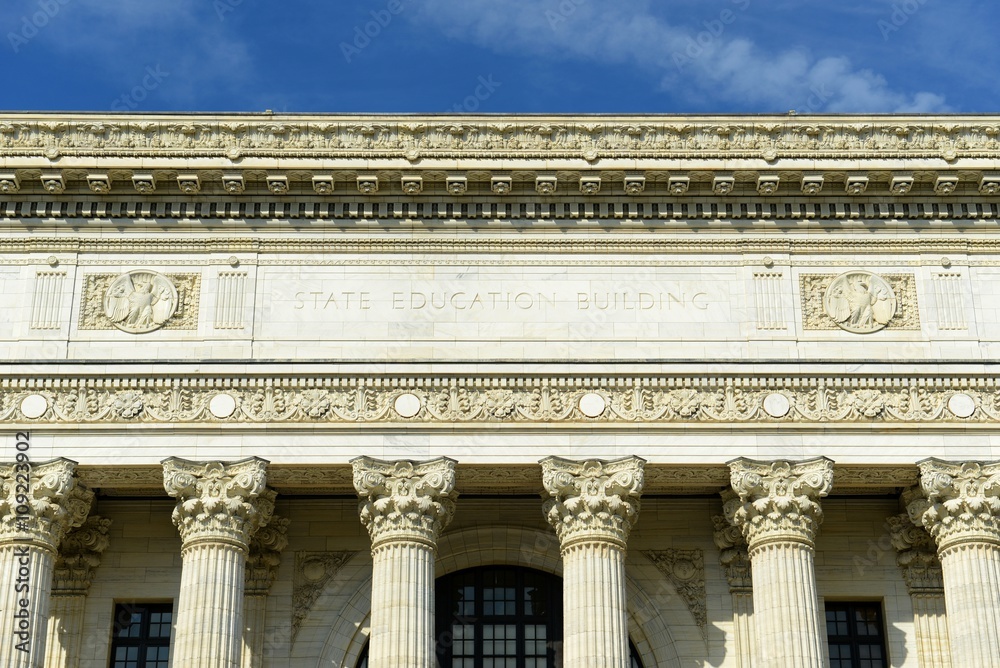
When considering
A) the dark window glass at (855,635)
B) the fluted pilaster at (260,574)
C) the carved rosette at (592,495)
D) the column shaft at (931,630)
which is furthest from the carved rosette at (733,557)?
the fluted pilaster at (260,574)

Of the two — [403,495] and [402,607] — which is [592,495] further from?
[402,607]

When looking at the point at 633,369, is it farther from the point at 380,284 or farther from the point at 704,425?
the point at 380,284

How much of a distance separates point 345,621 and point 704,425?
775cm

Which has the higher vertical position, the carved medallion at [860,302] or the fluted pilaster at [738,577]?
the carved medallion at [860,302]

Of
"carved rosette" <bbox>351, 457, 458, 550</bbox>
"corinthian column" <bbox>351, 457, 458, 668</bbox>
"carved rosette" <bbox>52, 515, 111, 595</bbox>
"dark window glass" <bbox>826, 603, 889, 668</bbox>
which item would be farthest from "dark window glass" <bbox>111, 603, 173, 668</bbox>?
"dark window glass" <bbox>826, 603, 889, 668</bbox>

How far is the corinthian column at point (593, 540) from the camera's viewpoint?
30266mm

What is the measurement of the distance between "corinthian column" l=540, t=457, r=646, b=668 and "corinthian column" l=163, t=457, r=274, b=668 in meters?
5.38

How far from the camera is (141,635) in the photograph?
108 feet

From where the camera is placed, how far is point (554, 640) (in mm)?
33312

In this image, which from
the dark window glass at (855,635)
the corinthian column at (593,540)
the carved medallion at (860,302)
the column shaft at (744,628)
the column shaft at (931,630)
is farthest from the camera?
the carved medallion at (860,302)

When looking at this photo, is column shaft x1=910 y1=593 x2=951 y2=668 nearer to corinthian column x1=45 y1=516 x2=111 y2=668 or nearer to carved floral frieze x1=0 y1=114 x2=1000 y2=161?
carved floral frieze x1=0 y1=114 x2=1000 y2=161

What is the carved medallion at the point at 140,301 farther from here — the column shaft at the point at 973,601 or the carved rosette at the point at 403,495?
the column shaft at the point at 973,601

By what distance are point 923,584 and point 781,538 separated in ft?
12.0

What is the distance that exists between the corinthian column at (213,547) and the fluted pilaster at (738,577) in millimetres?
8697
